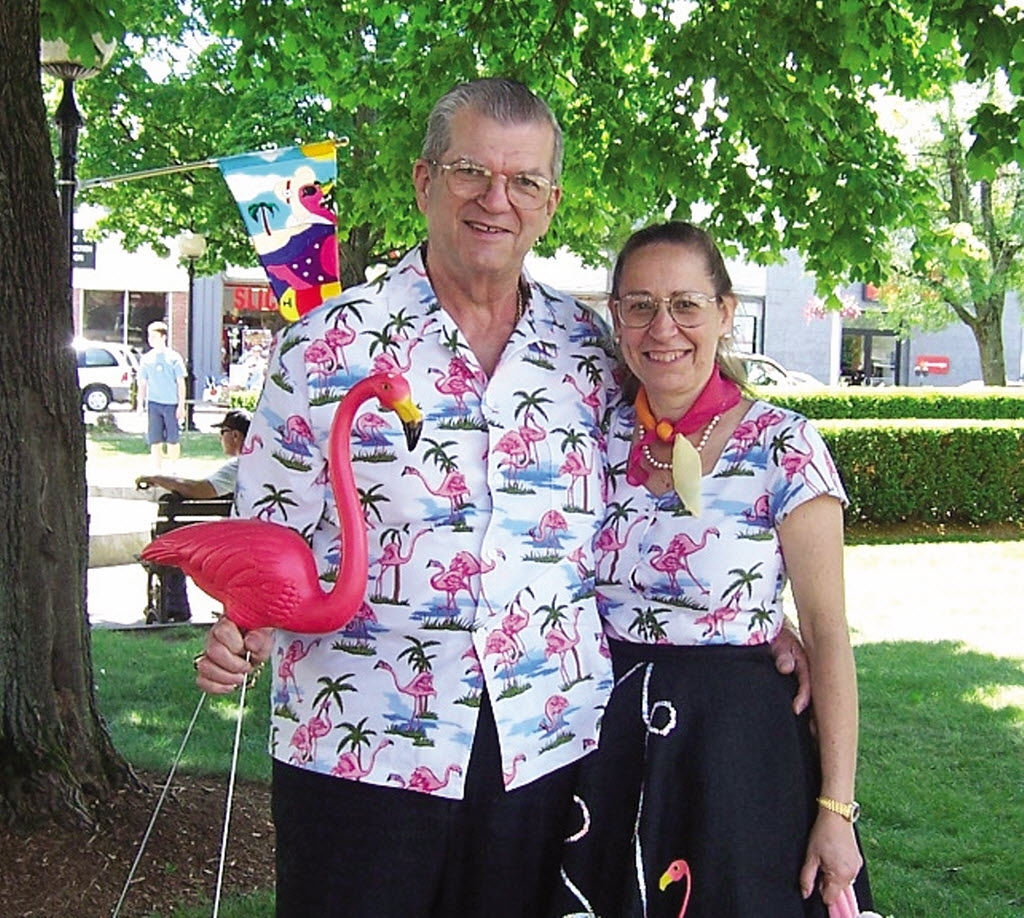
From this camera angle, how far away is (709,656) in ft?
7.77

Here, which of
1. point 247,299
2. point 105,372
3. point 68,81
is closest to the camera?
point 68,81

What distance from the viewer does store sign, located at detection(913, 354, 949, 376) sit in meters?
40.4

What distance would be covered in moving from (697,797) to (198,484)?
233 inches

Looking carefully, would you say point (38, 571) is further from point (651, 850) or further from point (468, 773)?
point (651, 850)

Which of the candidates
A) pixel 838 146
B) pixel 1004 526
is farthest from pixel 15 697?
pixel 1004 526

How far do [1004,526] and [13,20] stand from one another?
11.1 meters

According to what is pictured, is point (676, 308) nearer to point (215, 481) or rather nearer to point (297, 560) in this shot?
point (297, 560)

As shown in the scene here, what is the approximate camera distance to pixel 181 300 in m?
33.2

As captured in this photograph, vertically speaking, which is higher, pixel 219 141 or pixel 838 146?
pixel 219 141

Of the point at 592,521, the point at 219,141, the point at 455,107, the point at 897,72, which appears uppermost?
the point at 219,141

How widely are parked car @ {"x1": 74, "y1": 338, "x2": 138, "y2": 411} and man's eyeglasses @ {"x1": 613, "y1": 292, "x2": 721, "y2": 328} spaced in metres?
24.9

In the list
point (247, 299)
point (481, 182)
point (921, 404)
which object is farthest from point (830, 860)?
point (247, 299)

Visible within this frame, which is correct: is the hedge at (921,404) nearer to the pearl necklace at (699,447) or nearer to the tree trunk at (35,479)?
the tree trunk at (35,479)

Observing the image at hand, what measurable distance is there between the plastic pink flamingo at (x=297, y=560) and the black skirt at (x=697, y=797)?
0.59 metres
